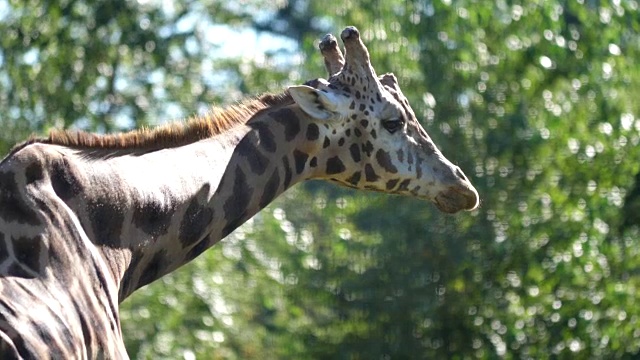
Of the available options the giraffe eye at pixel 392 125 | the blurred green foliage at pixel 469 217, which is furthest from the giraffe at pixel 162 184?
the blurred green foliage at pixel 469 217

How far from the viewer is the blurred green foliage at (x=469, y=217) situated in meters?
11.8

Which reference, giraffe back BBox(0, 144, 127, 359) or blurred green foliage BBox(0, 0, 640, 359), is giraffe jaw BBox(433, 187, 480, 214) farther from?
blurred green foliage BBox(0, 0, 640, 359)

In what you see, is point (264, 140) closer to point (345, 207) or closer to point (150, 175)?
point (150, 175)

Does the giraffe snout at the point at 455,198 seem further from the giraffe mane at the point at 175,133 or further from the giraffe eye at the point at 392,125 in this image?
the giraffe mane at the point at 175,133

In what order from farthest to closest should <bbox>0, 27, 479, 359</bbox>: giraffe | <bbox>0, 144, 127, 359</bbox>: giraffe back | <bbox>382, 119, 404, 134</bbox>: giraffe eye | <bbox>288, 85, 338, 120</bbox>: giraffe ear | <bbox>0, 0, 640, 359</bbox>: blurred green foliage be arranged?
<bbox>0, 0, 640, 359</bbox>: blurred green foliage → <bbox>382, 119, 404, 134</bbox>: giraffe eye → <bbox>288, 85, 338, 120</bbox>: giraffe ear → <bbox>0, 27, 479, 359</bbox>: giraffe → <bbox>0, 144, 127, 359</bbox>: giraffe back

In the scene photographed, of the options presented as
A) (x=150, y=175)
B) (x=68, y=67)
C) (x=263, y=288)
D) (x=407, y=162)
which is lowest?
(x=263, y=288)

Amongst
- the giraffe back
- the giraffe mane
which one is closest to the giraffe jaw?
the giraffe mane

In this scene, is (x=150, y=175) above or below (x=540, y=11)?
above

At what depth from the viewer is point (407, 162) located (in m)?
6.24

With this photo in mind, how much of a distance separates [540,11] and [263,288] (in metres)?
3.38

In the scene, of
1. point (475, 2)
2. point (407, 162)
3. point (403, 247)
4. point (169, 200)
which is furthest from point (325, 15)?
point (169, 200)

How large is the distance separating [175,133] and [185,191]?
279mm

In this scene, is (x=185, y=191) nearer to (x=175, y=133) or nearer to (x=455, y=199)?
(x=175, y=133)

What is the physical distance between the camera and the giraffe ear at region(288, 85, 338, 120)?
597 cm
